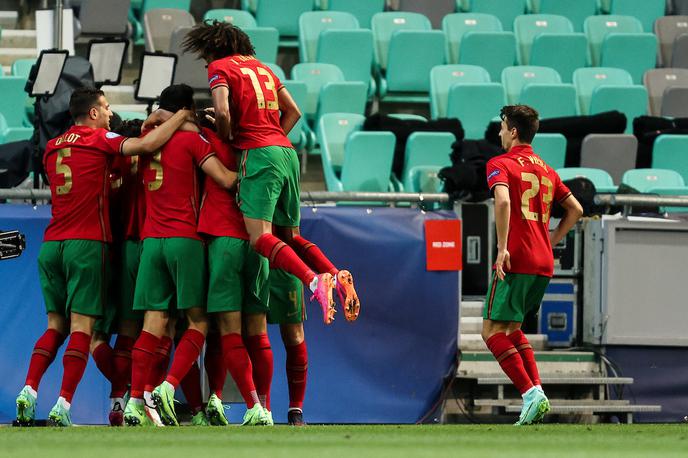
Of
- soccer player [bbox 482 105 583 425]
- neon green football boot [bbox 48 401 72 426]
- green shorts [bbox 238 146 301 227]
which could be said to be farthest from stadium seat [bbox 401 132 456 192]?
neon green football boot [bbox 48 401 72 426]

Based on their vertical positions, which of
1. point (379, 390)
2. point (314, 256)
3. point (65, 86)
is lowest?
point (379, 390)

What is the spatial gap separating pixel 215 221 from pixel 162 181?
0.38 meters

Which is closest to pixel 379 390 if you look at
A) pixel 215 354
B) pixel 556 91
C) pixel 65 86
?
pixel 215 354

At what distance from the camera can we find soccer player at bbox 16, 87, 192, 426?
704 centimetres

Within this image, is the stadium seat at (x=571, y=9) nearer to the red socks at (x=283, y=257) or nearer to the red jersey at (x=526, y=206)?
the red jersey at (x=526, y=206)

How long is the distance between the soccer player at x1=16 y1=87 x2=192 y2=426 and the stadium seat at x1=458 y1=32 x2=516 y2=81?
6.71 m

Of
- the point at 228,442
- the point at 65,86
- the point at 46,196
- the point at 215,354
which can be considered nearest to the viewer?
the point at 228,442

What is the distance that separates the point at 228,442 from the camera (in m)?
5.23

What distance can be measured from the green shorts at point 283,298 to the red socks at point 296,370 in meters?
0.16

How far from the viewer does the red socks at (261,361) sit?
6.95 m

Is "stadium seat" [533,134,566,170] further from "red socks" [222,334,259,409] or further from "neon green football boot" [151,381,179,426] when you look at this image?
"neon green football boot" [151,381,179,426]

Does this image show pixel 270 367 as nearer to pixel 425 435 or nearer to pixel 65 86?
pixel 425 435

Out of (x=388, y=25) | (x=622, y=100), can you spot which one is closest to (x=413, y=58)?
(x=388, y=25)

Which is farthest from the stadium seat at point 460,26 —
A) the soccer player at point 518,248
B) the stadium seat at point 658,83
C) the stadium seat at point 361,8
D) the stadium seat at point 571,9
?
the soccer player at point 518,248
